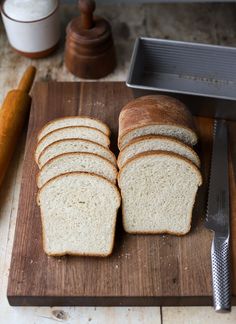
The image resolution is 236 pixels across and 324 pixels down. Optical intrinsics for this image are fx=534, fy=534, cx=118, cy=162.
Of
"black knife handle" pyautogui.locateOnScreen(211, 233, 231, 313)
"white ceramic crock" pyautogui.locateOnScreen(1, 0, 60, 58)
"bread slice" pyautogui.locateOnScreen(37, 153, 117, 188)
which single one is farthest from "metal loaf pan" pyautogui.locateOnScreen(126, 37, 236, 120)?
→ "black knife handle" pyautogui.locateOnScreen(211, 233, 231, 313)

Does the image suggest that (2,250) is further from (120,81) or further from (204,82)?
(204,82)

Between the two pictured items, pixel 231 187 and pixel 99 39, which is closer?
pixel 231 187

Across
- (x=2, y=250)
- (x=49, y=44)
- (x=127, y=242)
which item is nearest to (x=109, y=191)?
(x=127, y=242)

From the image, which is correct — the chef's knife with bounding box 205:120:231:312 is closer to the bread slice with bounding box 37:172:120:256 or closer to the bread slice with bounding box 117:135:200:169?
the bread slice with bounding box 117:135:200:169

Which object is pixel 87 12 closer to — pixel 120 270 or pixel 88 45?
pixel 88 45

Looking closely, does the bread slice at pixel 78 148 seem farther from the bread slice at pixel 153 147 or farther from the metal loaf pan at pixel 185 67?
the metal loaf pan at pixel 185 67
